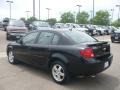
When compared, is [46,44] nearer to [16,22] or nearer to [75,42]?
[75,42]

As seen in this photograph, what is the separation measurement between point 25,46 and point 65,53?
1994mm

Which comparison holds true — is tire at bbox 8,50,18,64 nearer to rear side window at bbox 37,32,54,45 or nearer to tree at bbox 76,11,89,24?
rear side window at bbox 37,32,54,45

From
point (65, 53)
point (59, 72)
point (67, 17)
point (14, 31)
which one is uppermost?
point (67, 17)

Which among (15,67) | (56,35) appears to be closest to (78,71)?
(56,35)

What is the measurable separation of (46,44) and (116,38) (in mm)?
14034

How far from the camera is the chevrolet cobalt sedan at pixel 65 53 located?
586cm

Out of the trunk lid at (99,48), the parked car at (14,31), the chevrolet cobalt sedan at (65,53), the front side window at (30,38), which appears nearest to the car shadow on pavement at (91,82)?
the chevrolet cobalt sedan at (65,53)

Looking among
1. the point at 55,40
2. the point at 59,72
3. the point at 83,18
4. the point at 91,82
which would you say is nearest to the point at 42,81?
the point at 59,72

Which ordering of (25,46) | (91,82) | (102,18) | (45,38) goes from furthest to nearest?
(102,18) → (25,46) → (45,38) → (91,82)

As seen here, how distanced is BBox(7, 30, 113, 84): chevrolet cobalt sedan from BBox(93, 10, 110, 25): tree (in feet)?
214

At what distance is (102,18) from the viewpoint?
71688 mm

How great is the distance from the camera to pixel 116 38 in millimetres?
19766

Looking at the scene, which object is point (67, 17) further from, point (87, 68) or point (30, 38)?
point (87, 68)

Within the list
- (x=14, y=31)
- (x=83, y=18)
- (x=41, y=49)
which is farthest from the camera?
(x=83, y=18)
